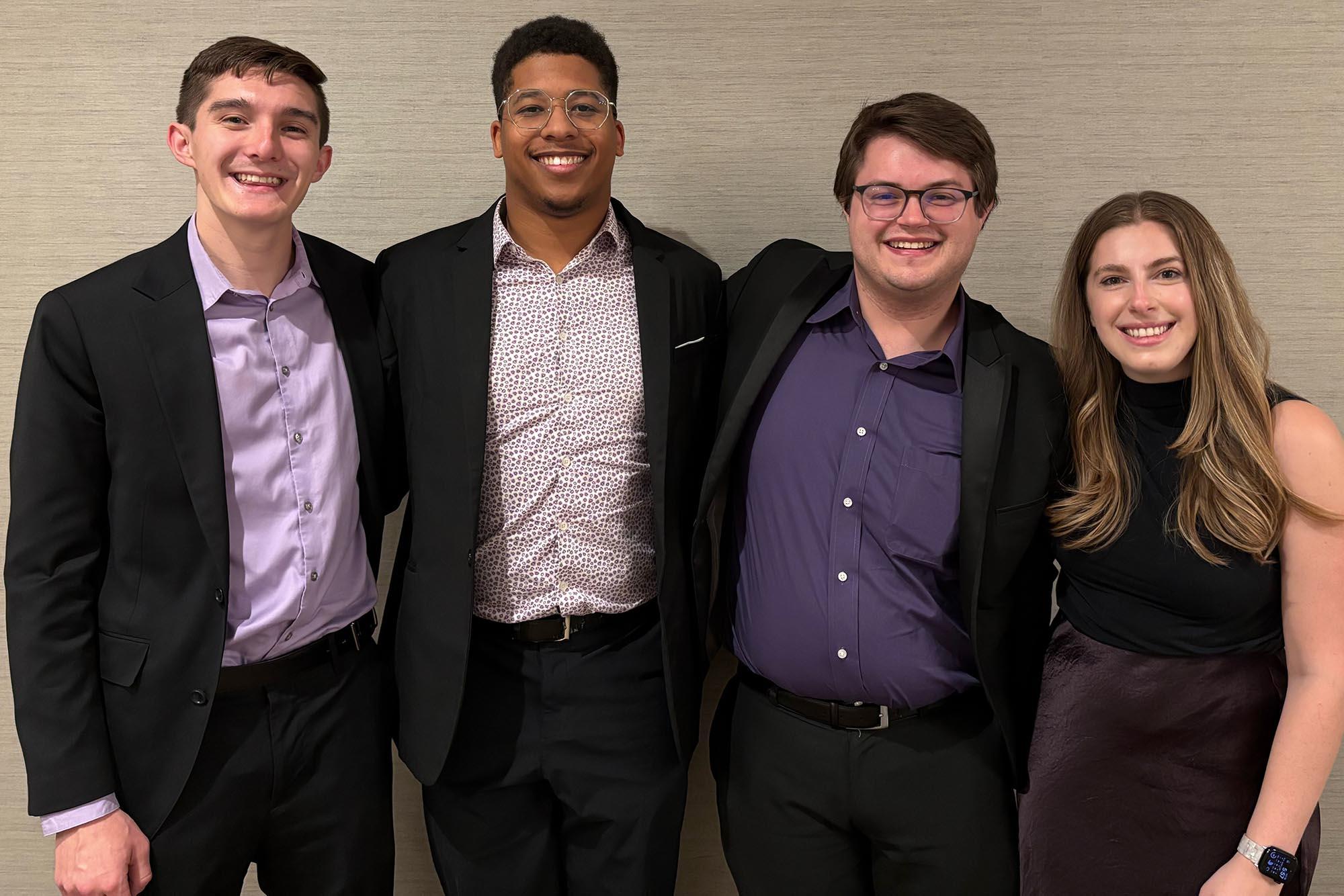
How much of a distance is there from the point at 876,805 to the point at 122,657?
1.37 meters

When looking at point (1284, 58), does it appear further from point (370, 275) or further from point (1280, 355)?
point (370, 275)

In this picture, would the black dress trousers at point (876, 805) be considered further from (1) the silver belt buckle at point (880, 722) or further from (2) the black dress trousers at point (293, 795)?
(2) the black dress trousers at point (293, 795)

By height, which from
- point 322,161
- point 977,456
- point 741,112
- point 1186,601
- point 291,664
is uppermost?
point 741,112

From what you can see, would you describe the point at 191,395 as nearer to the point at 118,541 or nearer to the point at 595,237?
the point at 118,541

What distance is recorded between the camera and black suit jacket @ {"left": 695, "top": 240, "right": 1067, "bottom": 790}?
6.04 ft

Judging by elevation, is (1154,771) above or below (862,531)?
below

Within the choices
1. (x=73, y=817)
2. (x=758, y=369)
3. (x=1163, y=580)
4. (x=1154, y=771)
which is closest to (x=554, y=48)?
(x=758, y=369)

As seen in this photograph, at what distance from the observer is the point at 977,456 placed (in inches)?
72.0

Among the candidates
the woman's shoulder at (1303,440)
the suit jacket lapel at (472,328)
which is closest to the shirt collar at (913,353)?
the woman's shoulder at (1303,440)

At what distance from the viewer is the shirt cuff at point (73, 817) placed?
1659mm

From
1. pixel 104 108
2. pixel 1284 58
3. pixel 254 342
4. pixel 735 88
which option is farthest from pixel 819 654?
pixel 104 108

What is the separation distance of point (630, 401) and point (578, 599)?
1.30 ft

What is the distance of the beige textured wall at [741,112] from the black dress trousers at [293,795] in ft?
3.61

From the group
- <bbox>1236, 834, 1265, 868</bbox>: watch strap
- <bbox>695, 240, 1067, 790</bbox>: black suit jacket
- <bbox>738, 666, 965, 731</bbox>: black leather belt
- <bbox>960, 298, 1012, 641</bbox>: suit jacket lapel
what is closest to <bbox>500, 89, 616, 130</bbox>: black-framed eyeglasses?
<bbox>695, 240, 1067, 790</bbox>: black suit jacket
